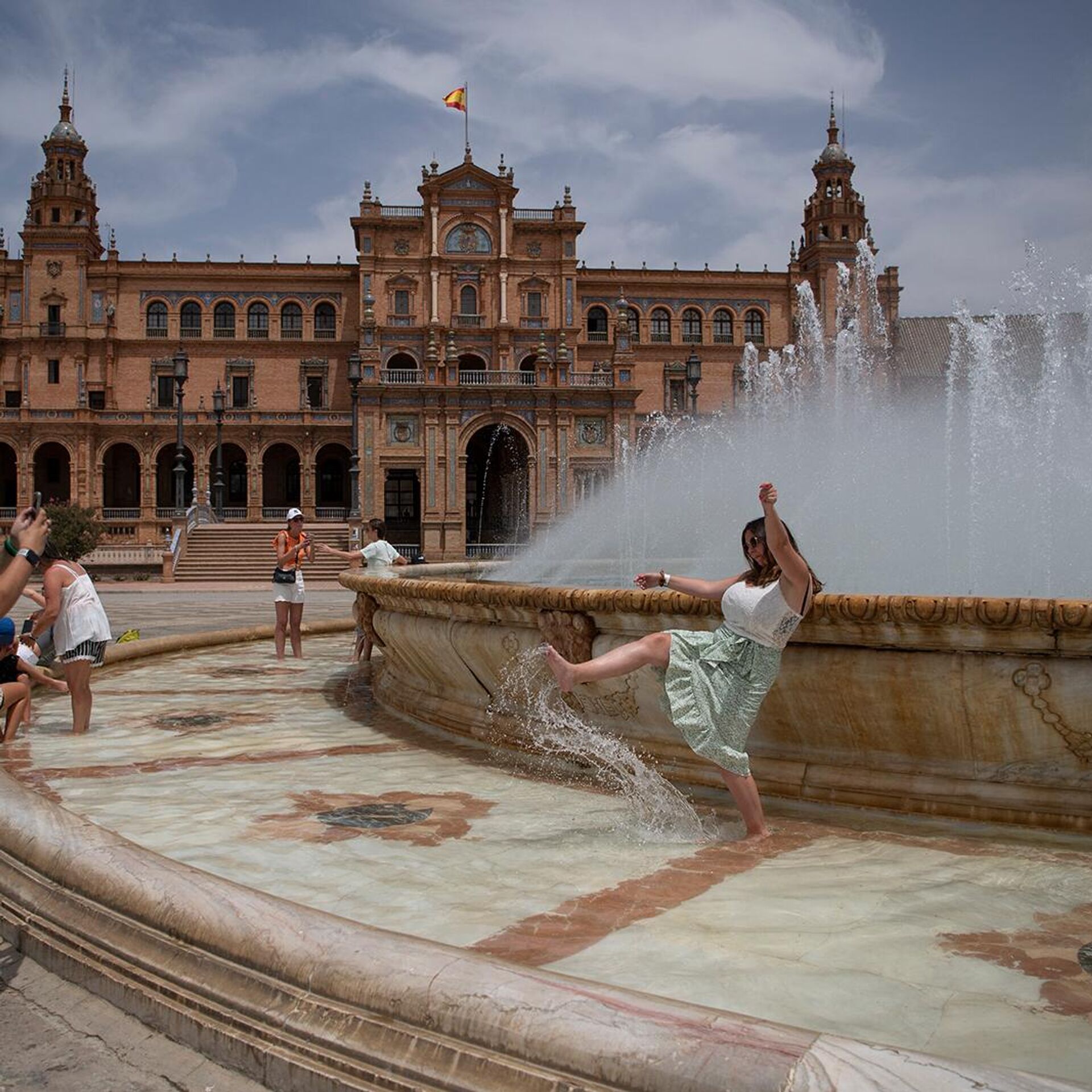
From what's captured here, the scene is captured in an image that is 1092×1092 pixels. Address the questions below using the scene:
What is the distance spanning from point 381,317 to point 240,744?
4558 cm

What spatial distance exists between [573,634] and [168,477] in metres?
47.5

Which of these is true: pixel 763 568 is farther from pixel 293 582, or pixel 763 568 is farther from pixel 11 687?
pixel 293 582

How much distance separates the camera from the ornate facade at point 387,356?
42.6 metres

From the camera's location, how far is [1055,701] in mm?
3574

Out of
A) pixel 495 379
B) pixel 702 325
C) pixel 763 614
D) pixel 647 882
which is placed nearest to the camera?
pixel 647 882

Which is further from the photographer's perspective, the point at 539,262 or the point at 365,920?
the point at 539,262

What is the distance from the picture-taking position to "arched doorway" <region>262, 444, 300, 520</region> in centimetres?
5072

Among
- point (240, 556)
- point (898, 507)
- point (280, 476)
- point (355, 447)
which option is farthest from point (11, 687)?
point (280, 476)

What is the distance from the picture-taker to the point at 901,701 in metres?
3.83

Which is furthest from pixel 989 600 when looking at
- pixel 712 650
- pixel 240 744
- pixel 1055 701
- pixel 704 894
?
pixel 240 744

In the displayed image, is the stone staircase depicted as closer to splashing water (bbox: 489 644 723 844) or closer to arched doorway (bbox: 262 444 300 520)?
arched doorway (bbox: 262 444 300 520)

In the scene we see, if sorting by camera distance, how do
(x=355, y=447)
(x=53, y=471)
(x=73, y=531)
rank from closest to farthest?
(x=73, y=531) < (x=355, y=447) < (x=53, y=471)

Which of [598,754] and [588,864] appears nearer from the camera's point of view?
[588,864]

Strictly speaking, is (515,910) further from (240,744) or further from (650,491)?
(650,491)
